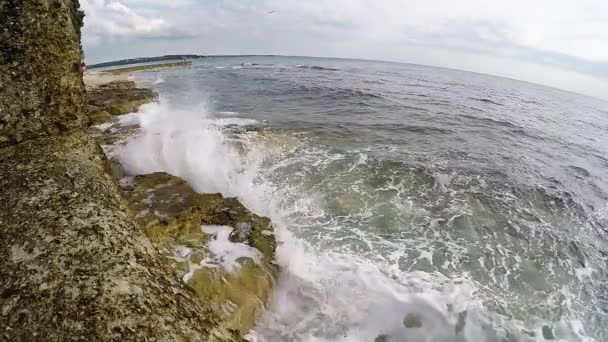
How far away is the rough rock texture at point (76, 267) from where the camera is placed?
165cm

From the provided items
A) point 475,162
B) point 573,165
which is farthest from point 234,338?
point 573,165

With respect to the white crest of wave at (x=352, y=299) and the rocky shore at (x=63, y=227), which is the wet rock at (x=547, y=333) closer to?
the white crest of wave at (x=352, y=299)

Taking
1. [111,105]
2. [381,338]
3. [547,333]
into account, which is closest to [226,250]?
[381,338]

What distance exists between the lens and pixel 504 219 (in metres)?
10.7

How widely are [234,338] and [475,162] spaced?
629 inches

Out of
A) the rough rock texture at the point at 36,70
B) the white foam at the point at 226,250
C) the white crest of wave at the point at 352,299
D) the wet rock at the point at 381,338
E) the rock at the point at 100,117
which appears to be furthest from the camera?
the rock at the point at 100,117

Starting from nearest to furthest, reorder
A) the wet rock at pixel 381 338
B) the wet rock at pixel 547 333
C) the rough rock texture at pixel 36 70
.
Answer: the rough rock texture at pixel 36 70
the wet rock at pixel 381 338
the wet rock at pixel 547 333

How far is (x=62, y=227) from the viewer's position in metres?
2.01

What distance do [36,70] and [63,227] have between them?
1.36 m

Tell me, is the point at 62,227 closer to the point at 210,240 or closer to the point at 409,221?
the point at 210,240

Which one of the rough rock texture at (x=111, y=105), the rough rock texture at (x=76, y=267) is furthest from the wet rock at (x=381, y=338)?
the rough rock texture at (x=111, y=105)

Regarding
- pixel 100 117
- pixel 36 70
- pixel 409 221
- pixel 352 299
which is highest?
pixel 36 70

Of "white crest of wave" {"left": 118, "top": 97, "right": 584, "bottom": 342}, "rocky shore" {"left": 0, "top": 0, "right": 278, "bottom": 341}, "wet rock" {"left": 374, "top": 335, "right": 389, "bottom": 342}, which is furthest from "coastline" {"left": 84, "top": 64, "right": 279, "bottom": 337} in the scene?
"rocky shore" {"left": 0, "top": 0, "right": 278, "bottom": 341}

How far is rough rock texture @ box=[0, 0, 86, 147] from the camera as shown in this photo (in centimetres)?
247
